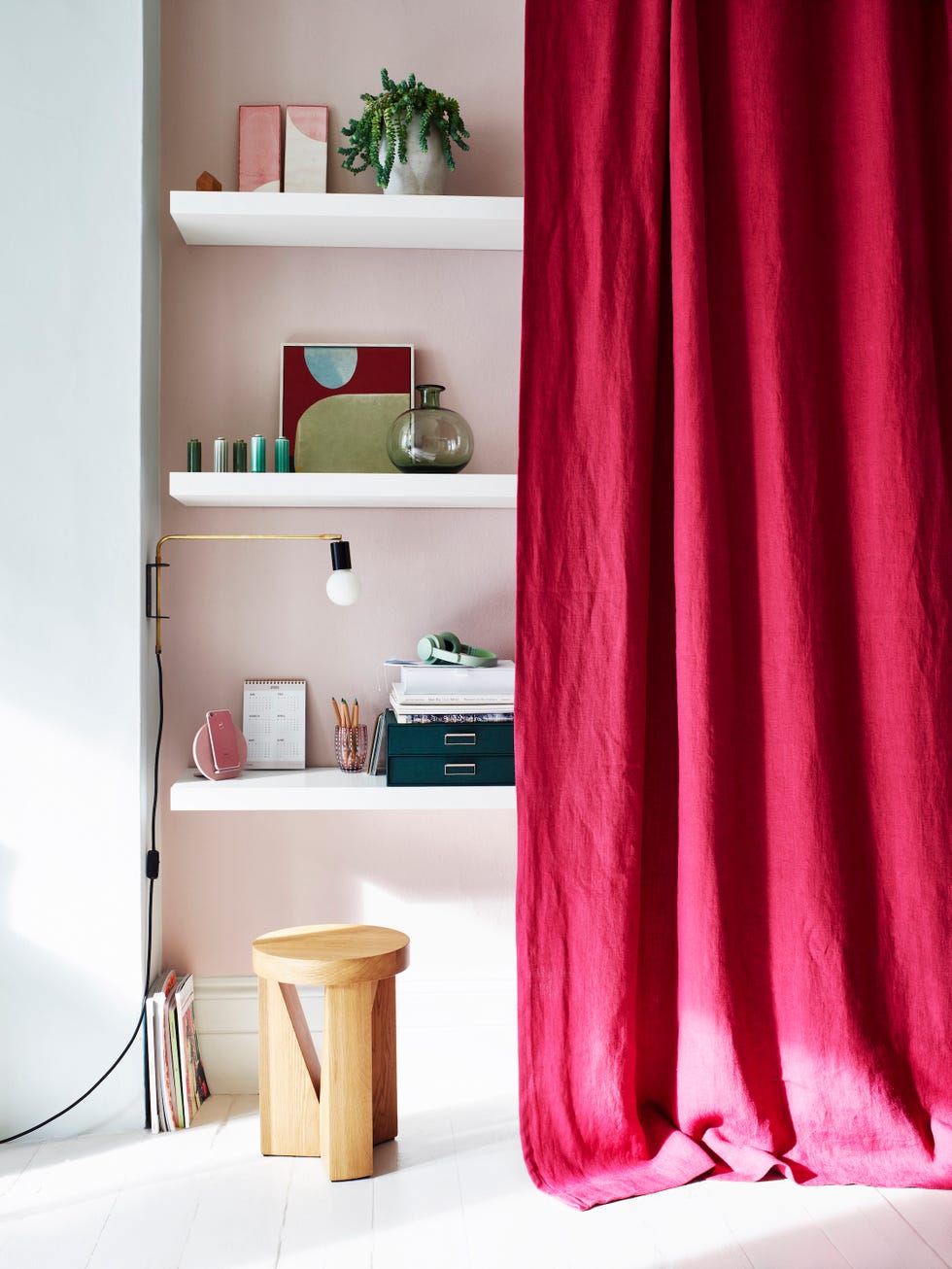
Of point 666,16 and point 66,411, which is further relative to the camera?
point 66,411

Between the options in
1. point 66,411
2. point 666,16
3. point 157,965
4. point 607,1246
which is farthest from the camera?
point 157,965

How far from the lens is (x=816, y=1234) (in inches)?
61.8

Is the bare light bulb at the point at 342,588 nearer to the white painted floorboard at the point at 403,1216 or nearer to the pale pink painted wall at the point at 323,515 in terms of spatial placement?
the pale pink painted wall at the point at 323,515

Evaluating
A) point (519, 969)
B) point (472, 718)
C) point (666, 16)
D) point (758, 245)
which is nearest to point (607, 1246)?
point (519, 969)

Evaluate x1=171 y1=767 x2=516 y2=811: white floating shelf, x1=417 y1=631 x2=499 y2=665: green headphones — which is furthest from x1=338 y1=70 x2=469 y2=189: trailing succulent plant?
x1=171 y1=767 x2=516 y2=811: white floating shelf

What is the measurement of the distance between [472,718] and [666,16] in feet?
4.19

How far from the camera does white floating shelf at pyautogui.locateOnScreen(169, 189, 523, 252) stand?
75.0 inches

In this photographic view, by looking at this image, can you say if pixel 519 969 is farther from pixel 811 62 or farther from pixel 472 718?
pixel 811 62

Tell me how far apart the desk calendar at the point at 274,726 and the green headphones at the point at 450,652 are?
28 centimetres

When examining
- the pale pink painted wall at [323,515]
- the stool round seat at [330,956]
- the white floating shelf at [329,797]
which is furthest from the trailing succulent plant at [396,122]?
the stool round seat at [330,956]

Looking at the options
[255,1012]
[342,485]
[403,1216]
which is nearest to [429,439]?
[342,485]

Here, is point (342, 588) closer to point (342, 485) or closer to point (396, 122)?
point (342, 485)

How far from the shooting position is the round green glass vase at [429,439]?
1932mm

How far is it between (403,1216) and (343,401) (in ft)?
4.80
